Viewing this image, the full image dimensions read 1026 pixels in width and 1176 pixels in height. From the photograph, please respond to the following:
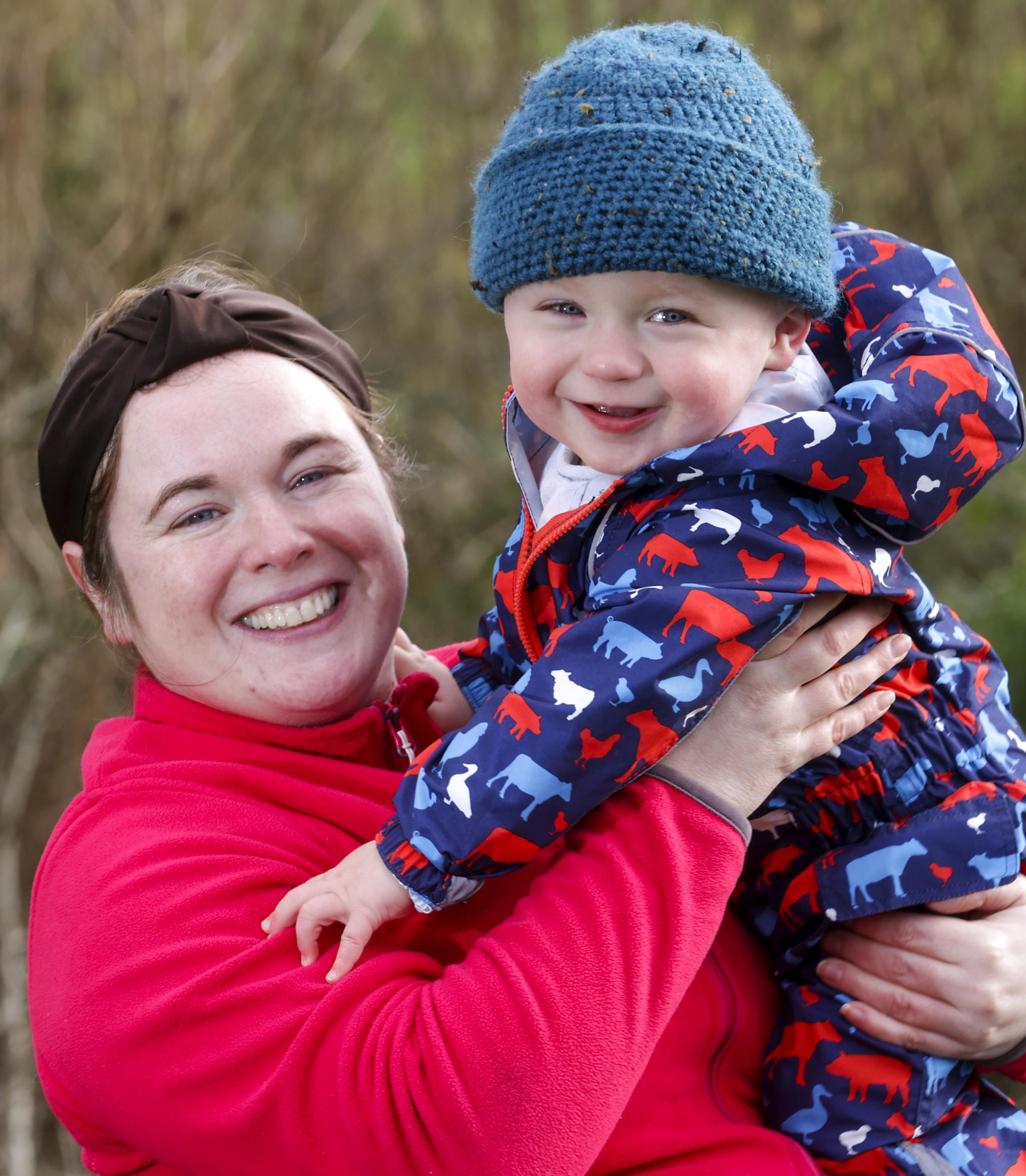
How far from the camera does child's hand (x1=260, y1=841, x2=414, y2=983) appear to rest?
1.43m

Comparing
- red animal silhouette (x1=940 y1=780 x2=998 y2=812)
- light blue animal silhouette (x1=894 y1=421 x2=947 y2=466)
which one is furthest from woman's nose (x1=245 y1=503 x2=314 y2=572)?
red animal silhouette (x1=940 y1=780 x2=998 y2=812)

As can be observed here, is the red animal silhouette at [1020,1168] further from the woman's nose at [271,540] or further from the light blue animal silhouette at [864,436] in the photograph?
the woman's nose at [271,540]

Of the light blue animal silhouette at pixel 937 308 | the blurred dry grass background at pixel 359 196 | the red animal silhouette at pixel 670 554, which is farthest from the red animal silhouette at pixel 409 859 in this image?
the blurred dry grass background at pixel 359 196

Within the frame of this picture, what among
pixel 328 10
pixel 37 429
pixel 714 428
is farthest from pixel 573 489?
pixel 328 10

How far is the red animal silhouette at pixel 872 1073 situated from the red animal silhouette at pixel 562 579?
0.81 meters

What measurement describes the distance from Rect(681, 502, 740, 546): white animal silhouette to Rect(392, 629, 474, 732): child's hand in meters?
0.68

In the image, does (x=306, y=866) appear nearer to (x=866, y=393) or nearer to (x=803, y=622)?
(x=803, y=622)

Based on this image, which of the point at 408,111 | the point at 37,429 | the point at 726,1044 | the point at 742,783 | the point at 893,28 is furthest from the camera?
the point at 408,111

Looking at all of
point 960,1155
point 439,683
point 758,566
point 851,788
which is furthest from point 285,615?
point 960,1155

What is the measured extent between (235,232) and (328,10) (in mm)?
1252

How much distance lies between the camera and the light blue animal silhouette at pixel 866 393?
146cm

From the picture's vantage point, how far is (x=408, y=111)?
24.0ft

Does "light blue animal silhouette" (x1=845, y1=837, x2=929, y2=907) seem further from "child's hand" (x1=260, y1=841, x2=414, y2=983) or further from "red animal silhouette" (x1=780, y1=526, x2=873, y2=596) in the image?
"child's hand" (x1=260, y1=841, x2=414, y2=983)

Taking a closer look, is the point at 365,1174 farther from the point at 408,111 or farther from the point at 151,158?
the point at 408,111
